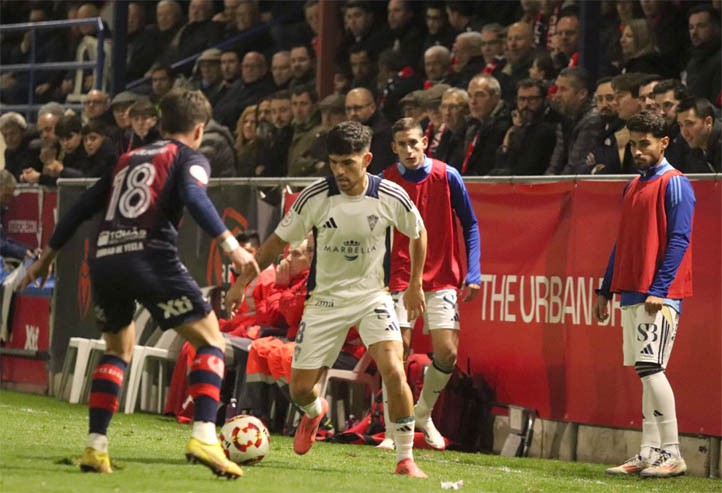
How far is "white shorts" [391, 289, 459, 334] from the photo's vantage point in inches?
413

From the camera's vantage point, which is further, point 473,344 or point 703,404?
point 473,344

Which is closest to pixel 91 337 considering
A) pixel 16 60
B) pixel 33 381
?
pixel 33 381

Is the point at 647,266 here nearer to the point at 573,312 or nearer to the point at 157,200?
the point at 573,312

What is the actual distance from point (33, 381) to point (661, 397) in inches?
316

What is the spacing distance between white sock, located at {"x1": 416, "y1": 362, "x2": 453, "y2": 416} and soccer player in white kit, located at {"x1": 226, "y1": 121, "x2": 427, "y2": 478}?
5.41ft

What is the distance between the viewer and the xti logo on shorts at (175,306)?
25.3ft

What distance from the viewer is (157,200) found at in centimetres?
774

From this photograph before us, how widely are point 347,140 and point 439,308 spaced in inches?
88.6

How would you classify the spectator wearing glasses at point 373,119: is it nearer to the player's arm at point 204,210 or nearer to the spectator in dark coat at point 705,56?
the spectator in dark coat at point 705,56

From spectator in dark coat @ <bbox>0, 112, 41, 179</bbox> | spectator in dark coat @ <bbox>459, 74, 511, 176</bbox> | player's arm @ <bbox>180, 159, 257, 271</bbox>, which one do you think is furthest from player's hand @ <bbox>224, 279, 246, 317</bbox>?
spectator in dark coat @ <bbox>0, 112, 41, 179</bbox>

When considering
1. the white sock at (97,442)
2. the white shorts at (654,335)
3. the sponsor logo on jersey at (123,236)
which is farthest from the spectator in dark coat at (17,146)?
the white sock at (97,442)

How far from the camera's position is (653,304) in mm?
9297

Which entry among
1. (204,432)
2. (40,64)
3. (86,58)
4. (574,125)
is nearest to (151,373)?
(574,125)

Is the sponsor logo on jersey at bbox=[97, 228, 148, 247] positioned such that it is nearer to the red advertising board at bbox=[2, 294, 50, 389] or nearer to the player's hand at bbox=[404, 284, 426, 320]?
the player's hand at bbox=[404, 284, 426, 320]
